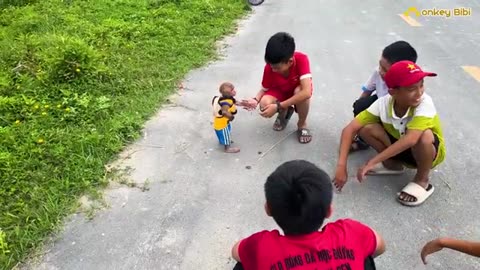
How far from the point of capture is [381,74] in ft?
10.1

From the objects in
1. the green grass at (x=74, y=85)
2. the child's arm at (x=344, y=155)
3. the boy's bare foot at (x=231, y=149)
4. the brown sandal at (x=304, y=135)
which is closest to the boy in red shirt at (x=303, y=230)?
the child's arm at (x=344, y=155)

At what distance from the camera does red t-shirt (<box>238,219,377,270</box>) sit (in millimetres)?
1510

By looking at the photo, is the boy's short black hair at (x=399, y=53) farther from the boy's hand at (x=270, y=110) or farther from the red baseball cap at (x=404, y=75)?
the boy's hand at (x=270, y=110)

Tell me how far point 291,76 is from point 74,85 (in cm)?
207

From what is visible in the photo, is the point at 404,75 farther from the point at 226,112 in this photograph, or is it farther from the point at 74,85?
the point at 74,85

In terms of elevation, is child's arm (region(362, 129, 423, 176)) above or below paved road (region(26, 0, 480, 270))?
above

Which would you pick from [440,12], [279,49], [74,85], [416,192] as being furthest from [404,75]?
[440,12]

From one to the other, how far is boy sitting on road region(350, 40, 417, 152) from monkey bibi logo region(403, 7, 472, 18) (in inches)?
188

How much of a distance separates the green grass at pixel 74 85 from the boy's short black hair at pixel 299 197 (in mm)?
1566

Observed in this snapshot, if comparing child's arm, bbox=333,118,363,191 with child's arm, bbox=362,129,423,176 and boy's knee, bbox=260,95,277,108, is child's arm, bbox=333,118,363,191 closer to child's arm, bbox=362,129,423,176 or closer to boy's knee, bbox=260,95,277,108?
child's arm, bbox=362,129,423,176

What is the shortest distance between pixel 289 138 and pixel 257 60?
200cm

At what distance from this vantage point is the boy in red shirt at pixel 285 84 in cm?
308

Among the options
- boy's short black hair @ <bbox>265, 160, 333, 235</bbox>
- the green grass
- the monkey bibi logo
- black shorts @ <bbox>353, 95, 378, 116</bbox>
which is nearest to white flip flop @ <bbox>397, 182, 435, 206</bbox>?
black shorts @ <bbox>353, 95, 378, 116</bbox>

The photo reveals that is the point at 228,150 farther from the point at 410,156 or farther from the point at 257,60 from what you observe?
the point at 257,60
